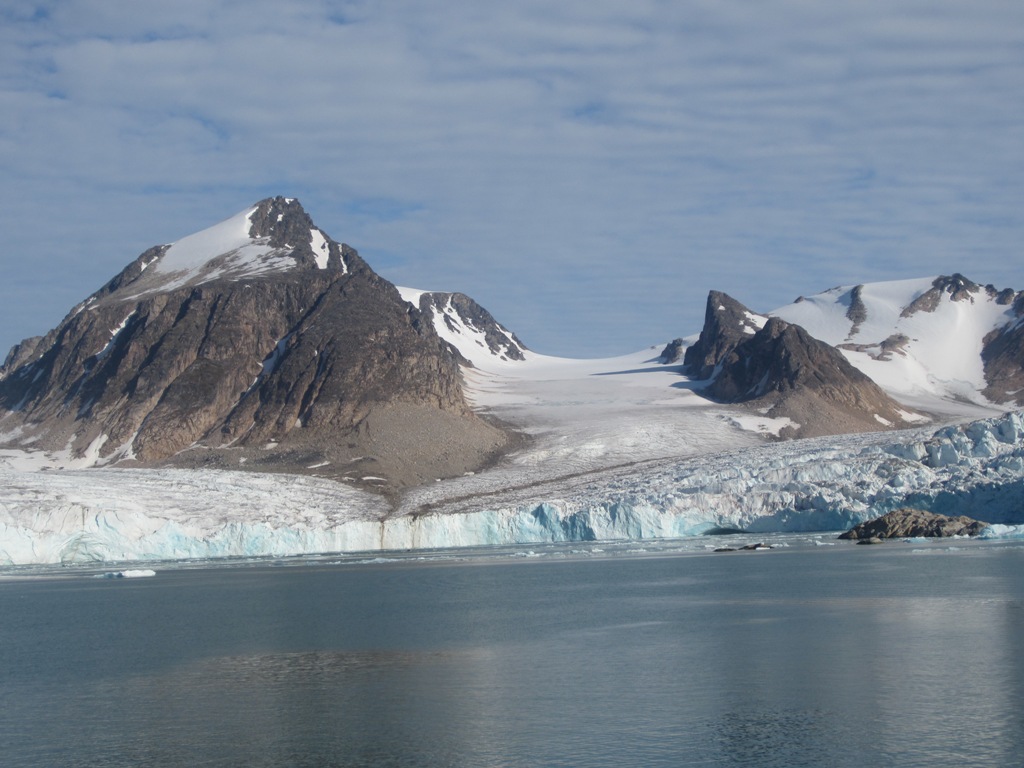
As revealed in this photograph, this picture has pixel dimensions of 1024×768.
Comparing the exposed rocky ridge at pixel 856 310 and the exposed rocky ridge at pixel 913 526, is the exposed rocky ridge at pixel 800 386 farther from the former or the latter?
the exposed rocky ridge at pixel 913 526

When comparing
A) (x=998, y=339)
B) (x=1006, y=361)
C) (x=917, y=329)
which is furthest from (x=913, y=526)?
(x=917, y=329)

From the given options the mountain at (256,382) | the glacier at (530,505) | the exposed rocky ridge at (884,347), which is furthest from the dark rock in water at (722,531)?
the exposed rocky ridge at (884,347)

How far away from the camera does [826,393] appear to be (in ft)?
389

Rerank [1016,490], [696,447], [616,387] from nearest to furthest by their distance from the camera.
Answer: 1. [1016,490]
2. [696,447]
3. [616,387]

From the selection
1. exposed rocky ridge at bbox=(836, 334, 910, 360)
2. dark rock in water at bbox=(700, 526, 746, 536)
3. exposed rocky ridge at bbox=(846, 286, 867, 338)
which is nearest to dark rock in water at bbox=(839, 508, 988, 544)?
dark rock in water at bbox=(700, 526, 746, 536)

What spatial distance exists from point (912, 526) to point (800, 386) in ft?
200

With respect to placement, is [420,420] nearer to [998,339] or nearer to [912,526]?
[912,526]

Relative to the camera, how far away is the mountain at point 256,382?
98.4 meters

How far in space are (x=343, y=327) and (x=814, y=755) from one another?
101649 millimetres

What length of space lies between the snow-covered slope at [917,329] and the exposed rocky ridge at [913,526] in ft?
239

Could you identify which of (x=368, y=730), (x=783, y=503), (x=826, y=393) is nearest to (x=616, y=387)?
(x=826, y=393)

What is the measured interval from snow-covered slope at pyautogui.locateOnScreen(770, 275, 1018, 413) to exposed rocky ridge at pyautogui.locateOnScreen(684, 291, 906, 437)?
41.0 ft

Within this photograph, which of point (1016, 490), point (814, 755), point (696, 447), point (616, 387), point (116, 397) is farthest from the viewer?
point (616, 387)

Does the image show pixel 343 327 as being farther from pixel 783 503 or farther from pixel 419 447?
pixel 783 503
